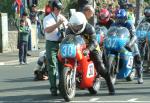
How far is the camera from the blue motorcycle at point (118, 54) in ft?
42.3

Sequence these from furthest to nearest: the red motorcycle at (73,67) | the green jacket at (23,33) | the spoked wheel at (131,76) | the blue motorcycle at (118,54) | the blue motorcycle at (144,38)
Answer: the green jacket at (23,33), the blue motorcycle at (144,38), the spoked wheel at (131,76), the blue motorcycle at (118,54), the red motorcycle at (73,67)

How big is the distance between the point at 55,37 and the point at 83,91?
1430 millimetres

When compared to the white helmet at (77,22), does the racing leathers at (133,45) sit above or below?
below

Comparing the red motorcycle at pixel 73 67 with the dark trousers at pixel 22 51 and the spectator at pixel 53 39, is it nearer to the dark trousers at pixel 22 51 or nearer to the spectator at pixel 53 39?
the spectator at pixel 53 39

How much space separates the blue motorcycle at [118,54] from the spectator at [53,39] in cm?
138

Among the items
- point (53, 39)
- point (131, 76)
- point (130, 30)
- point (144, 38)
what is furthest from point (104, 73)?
point (144, 38)

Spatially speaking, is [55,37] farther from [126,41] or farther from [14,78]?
[14,78]

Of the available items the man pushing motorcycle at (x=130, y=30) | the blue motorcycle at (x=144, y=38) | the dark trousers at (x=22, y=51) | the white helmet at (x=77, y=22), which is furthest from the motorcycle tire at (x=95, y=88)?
the dark trousers at (x=22, y=51)

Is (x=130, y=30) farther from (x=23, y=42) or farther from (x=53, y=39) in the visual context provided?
(x=23, y=42)

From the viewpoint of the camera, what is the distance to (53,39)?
1191 cm

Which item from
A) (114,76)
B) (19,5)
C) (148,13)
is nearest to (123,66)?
(114,76)

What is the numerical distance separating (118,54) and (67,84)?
2580 millimetres

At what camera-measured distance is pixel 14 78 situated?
52.2 feet

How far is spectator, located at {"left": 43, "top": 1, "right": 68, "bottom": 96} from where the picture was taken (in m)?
11.8
